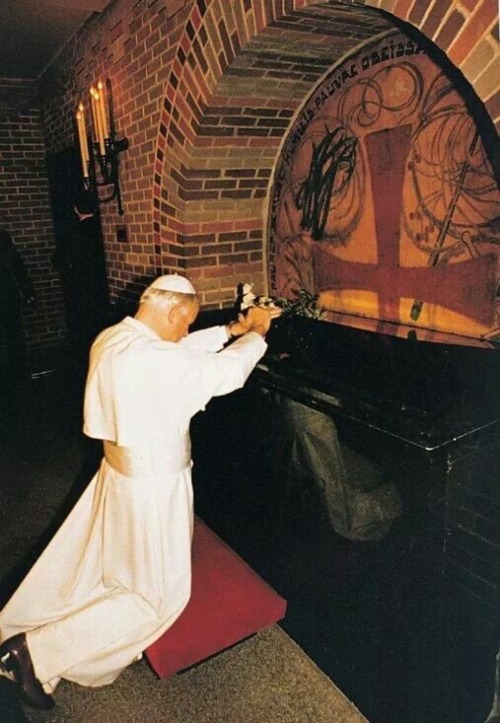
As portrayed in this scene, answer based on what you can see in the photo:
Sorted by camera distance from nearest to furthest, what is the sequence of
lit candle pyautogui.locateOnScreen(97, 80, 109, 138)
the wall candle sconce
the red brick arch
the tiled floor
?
the tiled floor
the red brick arch
lit candle pyautogui.locateOnScreen(97, 80, 109, 138)
the wall candle sconce

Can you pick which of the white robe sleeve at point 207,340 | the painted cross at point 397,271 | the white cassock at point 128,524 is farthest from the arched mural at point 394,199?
the white cassock at point 128,524

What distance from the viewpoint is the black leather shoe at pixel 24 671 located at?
2336 millimetres

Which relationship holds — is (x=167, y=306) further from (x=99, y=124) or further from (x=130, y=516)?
(x=99, y=124)

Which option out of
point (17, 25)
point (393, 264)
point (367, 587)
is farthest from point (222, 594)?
point (17, 25)

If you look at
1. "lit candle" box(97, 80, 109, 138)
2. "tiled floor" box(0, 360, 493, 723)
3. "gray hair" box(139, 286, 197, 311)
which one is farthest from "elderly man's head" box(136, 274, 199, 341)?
"lit candle" box(97, 80, 109, 138)

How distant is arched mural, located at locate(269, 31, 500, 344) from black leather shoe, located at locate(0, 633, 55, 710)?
2508 millimetres

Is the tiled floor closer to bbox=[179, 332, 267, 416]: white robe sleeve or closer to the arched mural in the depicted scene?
bbox=[179, 332, 267, 416]: white robe sleeve

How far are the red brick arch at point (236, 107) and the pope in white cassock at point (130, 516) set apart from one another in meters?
1.44

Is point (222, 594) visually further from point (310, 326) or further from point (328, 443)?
point (310, 326)

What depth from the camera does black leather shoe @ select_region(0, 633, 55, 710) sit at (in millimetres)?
2336

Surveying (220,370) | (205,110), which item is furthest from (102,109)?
(220,370)

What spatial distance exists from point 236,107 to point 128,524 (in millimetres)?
2667

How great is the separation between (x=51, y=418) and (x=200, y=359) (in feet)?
13.7

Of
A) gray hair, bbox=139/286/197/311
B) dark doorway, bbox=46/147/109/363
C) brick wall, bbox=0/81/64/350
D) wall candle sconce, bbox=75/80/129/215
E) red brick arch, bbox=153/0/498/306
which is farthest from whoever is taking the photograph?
brick wall, bbox=0/81/64/350
